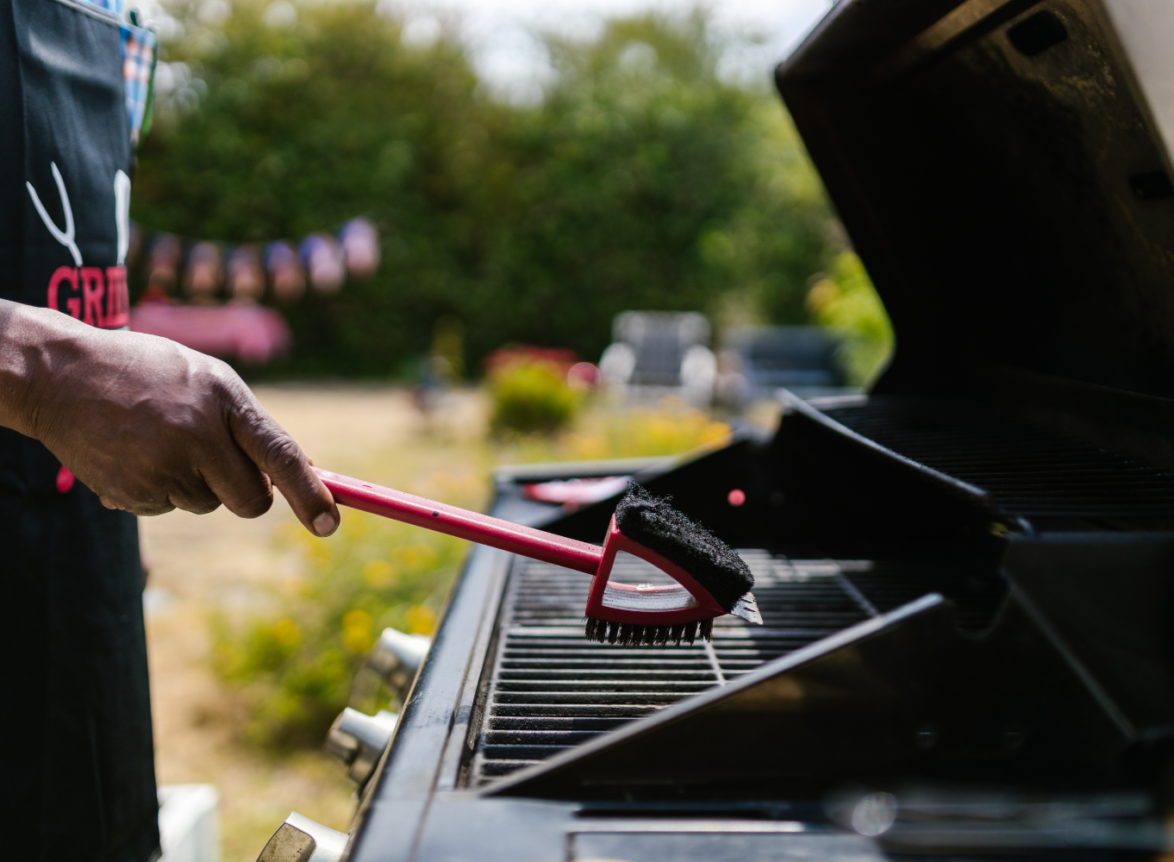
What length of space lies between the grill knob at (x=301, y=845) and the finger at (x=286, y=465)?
34 cm

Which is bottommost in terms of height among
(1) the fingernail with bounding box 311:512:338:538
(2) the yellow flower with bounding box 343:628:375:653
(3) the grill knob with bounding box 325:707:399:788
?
(2) the yellow flower with bounding box 343:628:375:653

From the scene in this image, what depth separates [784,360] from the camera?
10.4m

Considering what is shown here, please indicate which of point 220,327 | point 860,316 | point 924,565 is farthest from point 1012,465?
point 220,327

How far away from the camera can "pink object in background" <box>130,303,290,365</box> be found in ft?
37.5

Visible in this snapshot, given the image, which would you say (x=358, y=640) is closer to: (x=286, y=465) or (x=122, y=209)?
(x=122, y=209)

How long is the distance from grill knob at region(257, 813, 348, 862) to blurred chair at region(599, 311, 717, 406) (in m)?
8.42

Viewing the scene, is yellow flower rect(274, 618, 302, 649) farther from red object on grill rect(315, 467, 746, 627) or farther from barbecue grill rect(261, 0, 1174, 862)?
red object on grill rect(315, 467, 746, 627)

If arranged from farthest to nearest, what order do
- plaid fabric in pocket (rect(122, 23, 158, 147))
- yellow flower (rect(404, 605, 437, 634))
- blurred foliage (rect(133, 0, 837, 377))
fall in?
blurred foliage (rect(133, 0, 837, 377))
yellow flower (rect(404, 605, 437, 634))
plaid fabric in pocket (rect(122, 23, 158, 147))

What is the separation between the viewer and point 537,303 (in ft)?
42.2

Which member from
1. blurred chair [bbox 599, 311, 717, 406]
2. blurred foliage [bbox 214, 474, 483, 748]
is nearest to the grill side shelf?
blurred foliage [bbox 214, 474, 483, 748]

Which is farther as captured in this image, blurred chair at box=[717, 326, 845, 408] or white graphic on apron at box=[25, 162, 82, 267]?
blurred chair at box=[717, 326, 845, 408]

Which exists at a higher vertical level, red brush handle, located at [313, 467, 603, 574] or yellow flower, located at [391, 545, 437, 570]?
red brush handle, located at [313, 467, 603, 574]

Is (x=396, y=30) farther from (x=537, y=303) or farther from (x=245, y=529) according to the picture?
(x=245, y=529)

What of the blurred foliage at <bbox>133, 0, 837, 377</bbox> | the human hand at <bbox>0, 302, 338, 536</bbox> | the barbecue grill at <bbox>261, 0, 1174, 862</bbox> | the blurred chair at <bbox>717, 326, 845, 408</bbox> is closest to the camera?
the barbecue grill at <bbox>261, 0, 1174, 862</bbox>
